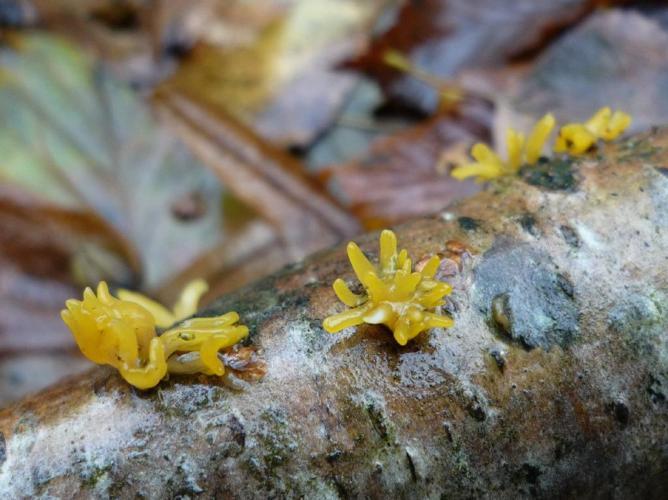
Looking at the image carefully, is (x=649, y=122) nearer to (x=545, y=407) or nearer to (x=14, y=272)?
(x=545, y=407)

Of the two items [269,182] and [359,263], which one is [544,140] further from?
[269,182]

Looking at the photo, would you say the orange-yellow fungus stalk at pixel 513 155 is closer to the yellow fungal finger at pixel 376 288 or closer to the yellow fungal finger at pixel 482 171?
the yellow fungal finger at pixel 482 171

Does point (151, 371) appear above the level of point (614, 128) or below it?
below

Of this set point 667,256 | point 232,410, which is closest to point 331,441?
point 232,410

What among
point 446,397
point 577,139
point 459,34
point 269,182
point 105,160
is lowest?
point 105,160

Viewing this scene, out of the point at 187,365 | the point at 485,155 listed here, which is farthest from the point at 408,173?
the point at 187,365
